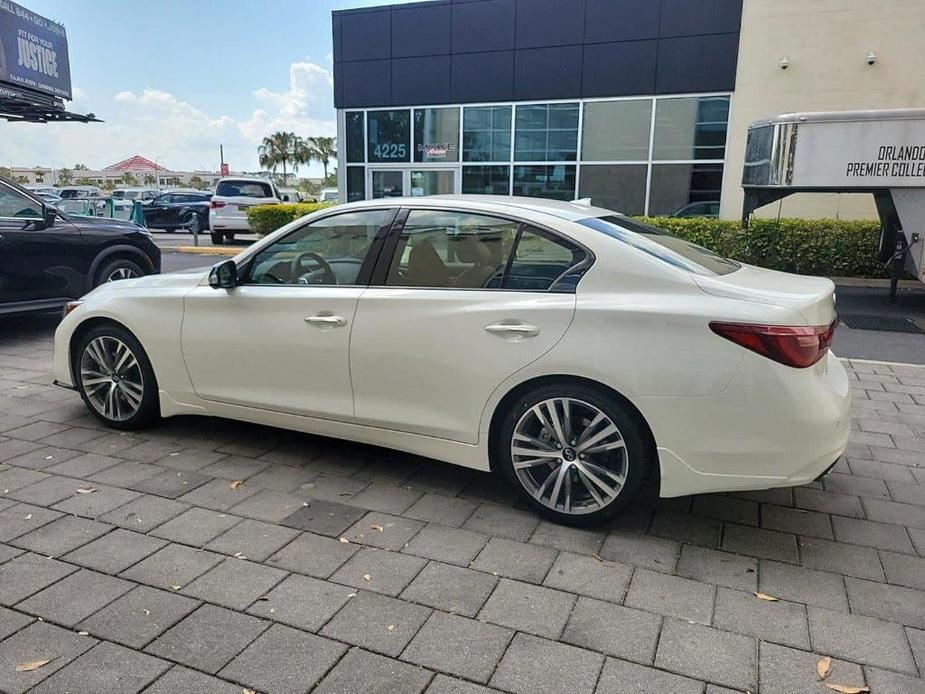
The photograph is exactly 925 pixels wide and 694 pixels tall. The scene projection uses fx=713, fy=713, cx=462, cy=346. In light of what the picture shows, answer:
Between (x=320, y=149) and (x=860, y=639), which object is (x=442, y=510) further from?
(x=320, y=149)

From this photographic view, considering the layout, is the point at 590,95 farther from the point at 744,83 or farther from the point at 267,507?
the point at 267,507

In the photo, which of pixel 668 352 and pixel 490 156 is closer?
pixel 668 352

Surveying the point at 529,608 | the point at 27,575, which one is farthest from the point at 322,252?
the point at 529,608

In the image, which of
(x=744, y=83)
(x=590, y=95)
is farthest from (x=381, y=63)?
(x=744, y=83)

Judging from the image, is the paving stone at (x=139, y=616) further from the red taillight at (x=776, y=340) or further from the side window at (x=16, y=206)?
the side window at (x=16, y=206)

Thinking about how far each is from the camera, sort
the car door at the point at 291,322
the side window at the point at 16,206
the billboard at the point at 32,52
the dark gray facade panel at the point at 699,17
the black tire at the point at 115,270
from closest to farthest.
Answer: the car door at the point at 291,322 < the side window at the point at 16,206 < the black tire at the point at 115,270 < the dark gray facade panel at the point at 699,17 < the billboard at the point at 32,52

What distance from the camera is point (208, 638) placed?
2531mm

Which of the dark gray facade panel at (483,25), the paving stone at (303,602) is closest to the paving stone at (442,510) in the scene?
the paving stone at (303,602)

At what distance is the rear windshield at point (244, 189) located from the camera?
1900cm

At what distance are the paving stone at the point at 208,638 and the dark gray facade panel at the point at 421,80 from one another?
50.5 ft

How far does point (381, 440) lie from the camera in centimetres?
382

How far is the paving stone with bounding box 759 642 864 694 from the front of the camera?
2312 millimetres

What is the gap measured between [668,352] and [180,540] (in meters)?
2.33

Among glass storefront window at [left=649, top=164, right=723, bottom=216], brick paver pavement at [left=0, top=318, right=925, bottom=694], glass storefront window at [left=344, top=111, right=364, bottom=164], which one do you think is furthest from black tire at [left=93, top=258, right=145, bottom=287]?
glass storefront window at [left=649, top=164, right=723, bottom=216]
